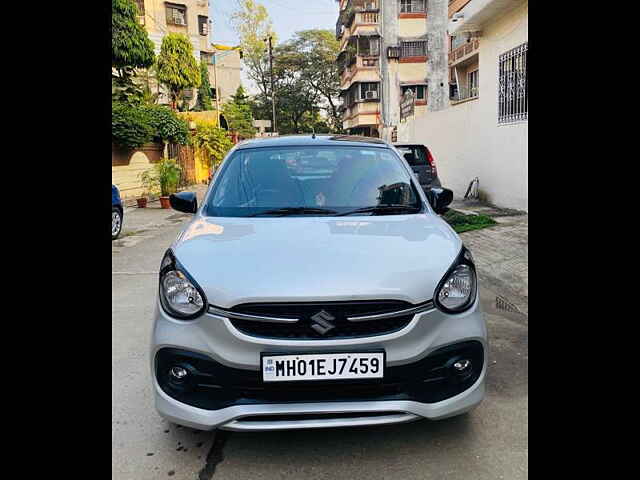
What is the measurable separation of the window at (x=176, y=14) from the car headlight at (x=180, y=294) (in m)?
38.5

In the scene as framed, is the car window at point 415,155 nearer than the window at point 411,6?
Yes

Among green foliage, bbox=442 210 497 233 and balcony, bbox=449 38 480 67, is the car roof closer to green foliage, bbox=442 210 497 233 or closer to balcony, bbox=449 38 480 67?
green foliage, bbox=442 210 497 233

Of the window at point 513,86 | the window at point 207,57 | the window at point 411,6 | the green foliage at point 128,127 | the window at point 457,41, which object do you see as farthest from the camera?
the window at point 207,57

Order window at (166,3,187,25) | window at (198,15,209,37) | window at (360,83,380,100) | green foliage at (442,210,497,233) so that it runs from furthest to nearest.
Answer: window at (198,15,209,37) < window at (360,83,380,100) < window at (166,3,187,25) < green foliage at (442,210,497,233)

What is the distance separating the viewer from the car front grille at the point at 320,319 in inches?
94.0

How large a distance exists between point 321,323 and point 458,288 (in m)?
0.71

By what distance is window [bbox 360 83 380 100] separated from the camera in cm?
3988

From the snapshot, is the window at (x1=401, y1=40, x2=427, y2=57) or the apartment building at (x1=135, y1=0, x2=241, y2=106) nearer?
the apartment building at (x1=135, y1=0, x2=241, y2=106)

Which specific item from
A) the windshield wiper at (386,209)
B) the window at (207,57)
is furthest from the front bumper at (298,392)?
the window at (207,57)

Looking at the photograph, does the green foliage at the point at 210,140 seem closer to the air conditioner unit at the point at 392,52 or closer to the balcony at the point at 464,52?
the balcony at the point at 464,52

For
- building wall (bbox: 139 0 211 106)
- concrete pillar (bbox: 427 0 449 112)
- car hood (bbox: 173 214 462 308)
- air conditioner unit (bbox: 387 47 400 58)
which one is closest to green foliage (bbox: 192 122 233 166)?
building wall (bbox: 139 0 211 106)
